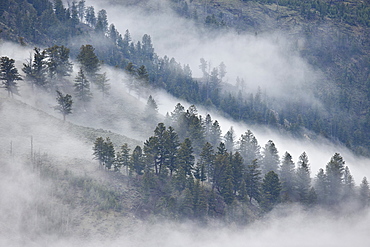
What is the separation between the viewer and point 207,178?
3012 inches

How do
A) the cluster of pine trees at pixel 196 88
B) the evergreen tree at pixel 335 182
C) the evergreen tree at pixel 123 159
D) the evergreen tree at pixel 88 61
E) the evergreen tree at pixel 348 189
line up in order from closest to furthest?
1. the evergreen tree at pixel 123 159
2. the evergreen tree at pixel 335 182
3. the evergreen tree at pixel 348 189
4. the evergreen tree at pixel 88 61
5. the cluster of pine trees at pixel 196 88

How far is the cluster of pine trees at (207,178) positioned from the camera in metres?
66.2

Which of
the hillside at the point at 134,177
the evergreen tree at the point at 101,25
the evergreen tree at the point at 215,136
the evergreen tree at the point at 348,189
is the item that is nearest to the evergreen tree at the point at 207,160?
the hillside at the point at 134,177

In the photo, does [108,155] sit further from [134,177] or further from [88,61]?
[88,61]

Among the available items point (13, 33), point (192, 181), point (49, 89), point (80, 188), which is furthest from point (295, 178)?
point (13, 33)

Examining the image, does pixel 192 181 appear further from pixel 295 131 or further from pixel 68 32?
pixel 68 32

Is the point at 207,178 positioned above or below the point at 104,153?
below

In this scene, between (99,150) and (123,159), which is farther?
(123,159)

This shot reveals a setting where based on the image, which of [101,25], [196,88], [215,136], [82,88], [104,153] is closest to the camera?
[104,153]

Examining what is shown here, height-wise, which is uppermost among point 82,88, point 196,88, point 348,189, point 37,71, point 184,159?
point 37,71

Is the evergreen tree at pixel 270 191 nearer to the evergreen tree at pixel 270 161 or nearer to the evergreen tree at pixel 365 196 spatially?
the evergreen tree at pixel 270 161

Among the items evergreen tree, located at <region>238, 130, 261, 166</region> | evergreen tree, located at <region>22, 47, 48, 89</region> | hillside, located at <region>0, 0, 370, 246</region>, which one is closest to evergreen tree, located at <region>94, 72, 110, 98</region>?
hillside, located at <region>0, 0, 370, 246</region>

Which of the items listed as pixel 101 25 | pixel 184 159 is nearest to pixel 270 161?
pixel 184 159

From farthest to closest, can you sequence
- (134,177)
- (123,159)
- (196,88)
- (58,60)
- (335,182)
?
(196,88), (58,60), (335,182), (134,177), (123,159)
